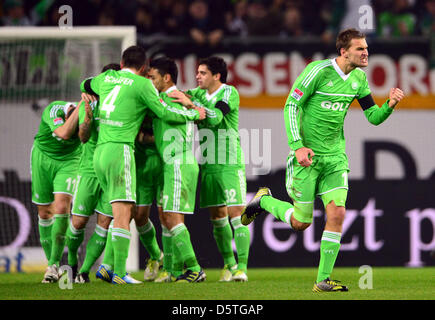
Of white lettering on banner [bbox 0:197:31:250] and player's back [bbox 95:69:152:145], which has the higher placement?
player's back [bbox 95:69:152:145]

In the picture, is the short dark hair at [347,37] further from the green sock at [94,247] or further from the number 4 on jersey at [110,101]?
the green sock at [94,247]

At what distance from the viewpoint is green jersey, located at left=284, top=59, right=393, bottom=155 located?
267 inches

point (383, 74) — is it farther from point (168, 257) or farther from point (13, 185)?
point (13, 185)

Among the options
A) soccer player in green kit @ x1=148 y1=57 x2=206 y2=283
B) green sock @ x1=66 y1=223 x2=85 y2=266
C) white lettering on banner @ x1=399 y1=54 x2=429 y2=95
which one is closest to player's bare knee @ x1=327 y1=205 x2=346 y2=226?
soccer player in green kit @ x1=148 y1=57 x2=206 y2=283

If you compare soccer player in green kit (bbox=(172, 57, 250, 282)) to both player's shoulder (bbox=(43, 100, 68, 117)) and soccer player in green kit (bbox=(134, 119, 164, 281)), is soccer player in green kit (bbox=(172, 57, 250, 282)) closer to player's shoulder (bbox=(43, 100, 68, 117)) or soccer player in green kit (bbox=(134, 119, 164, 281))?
soccer player in green kit (bbox=(134, 119, 164, 281))

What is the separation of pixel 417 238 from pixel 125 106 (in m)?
5.03

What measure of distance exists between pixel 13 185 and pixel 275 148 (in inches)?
129

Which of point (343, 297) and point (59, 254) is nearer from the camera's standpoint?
point (343, 297)

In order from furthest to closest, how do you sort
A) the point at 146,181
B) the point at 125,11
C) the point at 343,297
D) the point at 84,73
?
the point at 125,11 < the point at 84,73 < the point at 146,181 < the point at 343,297

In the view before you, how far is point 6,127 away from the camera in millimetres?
10531

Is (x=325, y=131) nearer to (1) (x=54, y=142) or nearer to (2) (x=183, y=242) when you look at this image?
(2) (x=183, y=242)

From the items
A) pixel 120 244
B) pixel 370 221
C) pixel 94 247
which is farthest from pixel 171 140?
pixel 370 221

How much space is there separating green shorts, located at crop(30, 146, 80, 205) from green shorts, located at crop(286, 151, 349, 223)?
2.63m

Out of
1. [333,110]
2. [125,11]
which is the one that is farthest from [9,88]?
[333,110]
